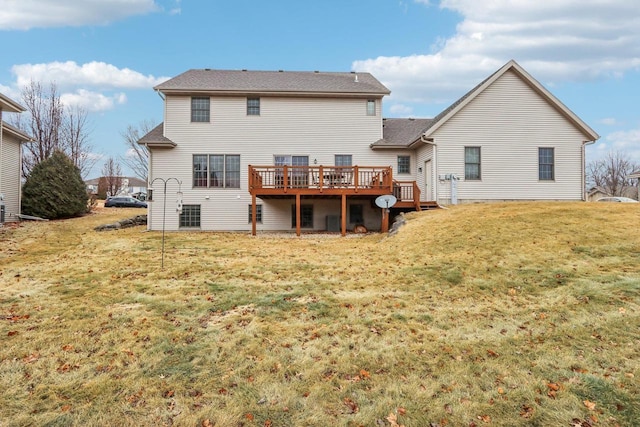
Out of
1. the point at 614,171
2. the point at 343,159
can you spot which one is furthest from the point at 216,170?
the point at 614,171

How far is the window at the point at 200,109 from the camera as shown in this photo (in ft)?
55.4

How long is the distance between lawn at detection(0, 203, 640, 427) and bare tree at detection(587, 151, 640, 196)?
57015mm

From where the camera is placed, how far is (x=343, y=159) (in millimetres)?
17344

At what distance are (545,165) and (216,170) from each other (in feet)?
51.7

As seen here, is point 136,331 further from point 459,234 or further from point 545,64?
point 545,64

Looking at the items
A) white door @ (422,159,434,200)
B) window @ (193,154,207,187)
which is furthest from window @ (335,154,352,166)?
window @ (193,154,207,187)

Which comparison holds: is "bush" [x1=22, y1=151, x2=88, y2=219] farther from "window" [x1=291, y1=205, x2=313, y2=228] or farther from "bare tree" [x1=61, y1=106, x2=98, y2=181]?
"window" [x1=291, y1=205, x2=313, y2=228]

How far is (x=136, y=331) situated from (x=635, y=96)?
1952 inches

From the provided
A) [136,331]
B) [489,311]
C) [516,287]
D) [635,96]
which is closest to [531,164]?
[516,287]

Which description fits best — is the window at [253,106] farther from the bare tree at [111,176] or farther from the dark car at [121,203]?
the bare tree at [111,176]

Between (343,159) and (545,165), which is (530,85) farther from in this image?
(343,159)

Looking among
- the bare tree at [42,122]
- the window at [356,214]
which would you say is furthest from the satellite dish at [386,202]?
the bare tree at [42,122]

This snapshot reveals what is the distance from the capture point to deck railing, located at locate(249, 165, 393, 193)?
1464 centimetres

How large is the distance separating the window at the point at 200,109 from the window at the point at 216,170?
6.01 ft
